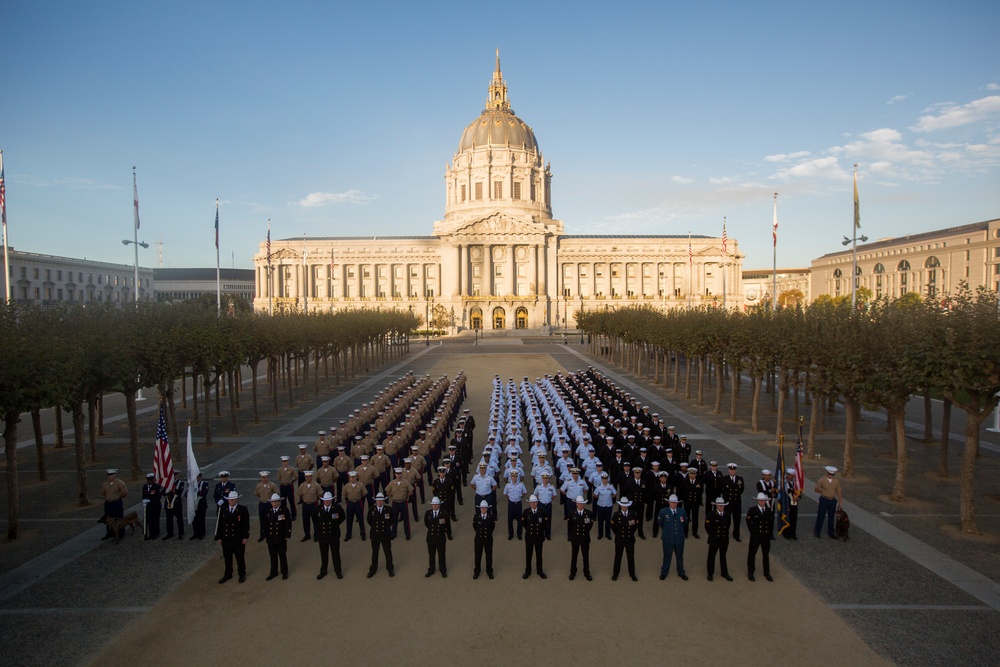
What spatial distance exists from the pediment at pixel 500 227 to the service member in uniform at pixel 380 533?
108391 mm

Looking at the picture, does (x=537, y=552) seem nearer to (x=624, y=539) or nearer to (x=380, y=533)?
(x=624, y=539)

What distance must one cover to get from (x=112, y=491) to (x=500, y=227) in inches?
4233

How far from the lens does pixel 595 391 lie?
96.8 feet

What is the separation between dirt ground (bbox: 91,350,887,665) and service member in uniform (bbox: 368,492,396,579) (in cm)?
26

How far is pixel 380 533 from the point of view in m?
12.6

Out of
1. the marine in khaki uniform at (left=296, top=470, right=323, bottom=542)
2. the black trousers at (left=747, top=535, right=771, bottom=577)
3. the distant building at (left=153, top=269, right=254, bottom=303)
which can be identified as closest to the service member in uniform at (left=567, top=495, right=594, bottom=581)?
the black trousers at (left=747, top=535, right=771, bottom=577)

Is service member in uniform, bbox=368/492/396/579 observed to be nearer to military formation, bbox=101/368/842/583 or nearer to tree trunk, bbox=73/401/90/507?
military formation, bbox=101/368/842/583

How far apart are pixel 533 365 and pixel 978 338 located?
41.7m

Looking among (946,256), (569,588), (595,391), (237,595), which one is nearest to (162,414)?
(237,595)

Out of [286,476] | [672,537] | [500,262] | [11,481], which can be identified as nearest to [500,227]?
[500,262]

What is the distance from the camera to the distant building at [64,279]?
82.1 meters

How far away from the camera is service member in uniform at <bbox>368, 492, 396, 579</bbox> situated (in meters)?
12.5

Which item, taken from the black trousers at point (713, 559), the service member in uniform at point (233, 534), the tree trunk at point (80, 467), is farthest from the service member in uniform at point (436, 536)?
the tree trunk at point (80, 467)

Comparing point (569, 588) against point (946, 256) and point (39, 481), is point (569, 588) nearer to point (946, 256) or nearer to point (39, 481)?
point (39, 481)
